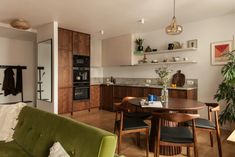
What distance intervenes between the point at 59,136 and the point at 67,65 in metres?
3.93

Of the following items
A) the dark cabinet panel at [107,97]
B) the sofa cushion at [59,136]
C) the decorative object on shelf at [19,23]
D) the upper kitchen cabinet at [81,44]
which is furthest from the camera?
the dark cabinet panel at [107,97]

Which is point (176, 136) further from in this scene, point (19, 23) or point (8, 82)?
point (8, 82)

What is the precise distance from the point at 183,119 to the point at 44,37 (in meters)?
4.05

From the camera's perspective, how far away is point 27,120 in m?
2.02

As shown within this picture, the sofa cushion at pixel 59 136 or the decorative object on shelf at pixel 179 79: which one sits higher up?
the decorative object on shelf at pixel 179 79

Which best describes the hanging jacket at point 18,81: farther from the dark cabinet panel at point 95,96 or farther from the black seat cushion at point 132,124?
the black seat cushion at point 132,124

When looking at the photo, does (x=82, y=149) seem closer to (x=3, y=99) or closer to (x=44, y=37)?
(x=44, y=37)

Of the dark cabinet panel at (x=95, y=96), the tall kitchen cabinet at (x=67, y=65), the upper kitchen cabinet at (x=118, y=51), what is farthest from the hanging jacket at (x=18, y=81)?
the upper kitchen cabinet at (x=118, y=51)

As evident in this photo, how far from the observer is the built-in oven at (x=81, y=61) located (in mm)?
5430

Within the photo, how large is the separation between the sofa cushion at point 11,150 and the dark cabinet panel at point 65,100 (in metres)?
3.10

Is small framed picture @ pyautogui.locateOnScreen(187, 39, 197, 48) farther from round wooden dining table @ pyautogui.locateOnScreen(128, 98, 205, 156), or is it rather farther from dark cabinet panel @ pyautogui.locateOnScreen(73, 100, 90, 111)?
dark cabinet panel @ pyautogui.locateOnScreen(73, 100, 90, 111)

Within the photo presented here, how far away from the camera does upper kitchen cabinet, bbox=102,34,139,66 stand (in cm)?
564

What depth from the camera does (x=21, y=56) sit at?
234 inches

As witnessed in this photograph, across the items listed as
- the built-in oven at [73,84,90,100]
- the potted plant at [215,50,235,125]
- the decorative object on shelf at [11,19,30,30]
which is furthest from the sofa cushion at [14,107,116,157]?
the built-in oven at [73,84,90,100]
